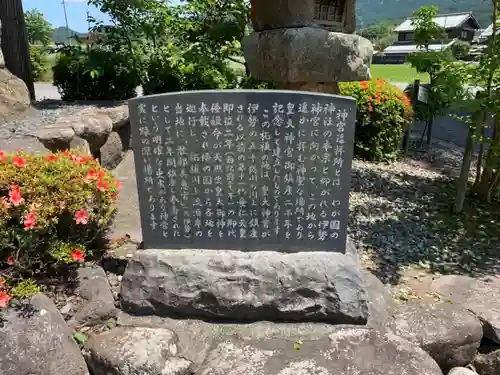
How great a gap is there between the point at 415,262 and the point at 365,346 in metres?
1.92

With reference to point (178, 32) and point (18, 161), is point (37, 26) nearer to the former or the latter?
point (178, 32)

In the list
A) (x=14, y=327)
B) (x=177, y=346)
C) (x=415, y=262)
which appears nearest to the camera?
(x=14, y=327)

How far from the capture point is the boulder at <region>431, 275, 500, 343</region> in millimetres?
3225

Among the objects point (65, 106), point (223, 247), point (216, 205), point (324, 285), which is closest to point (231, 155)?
point (216, 205)

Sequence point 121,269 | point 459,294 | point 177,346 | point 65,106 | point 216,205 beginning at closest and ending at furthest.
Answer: point 177,346 < point 216,205 < point 121,269 < point 459,294 < point 65,106

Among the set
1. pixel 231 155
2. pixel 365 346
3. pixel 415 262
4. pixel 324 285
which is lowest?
pixel 415 262

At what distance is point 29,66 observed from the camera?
770 cm

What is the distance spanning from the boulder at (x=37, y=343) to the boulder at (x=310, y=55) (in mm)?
3456

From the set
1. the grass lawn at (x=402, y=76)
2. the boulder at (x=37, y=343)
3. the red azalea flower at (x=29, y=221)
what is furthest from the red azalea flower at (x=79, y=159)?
the grass lawn at (x=402, y=76)

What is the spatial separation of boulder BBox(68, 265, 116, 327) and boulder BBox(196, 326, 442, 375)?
2.52ft

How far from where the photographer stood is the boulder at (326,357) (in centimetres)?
246

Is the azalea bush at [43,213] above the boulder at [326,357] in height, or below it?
above

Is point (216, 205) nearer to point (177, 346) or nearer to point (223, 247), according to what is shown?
point (223, 247)

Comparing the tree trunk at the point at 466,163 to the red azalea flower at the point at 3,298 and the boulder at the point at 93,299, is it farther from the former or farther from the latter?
the red azalea flower at the point at 3,298
